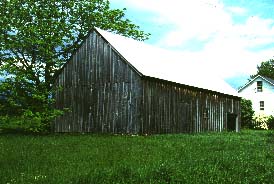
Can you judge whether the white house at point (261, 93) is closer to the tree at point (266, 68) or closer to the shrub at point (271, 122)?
the shrub at point (271, 122)

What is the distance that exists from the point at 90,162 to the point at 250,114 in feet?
155

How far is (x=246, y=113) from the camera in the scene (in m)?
56.2

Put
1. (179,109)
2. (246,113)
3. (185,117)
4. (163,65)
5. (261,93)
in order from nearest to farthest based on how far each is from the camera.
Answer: (179,109)
(185,117)
(163,65)
(246,113)
(261,93)

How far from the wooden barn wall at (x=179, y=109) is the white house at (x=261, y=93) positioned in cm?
3135

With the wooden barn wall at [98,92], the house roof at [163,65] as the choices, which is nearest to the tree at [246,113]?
the house roof at [163,65]

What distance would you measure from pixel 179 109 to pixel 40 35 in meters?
13.0

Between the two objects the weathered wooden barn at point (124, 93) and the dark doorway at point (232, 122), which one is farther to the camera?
the dark doorway at point (232, 122)

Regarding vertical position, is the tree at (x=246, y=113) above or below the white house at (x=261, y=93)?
below

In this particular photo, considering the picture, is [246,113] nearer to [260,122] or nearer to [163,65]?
[260,122]

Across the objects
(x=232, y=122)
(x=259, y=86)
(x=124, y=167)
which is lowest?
(x=124, y=167)

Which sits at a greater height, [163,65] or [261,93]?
[261,93]

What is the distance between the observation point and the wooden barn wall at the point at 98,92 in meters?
26.9

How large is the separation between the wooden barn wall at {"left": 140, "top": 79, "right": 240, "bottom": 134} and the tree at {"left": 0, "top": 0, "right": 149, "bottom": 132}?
7.10 meters

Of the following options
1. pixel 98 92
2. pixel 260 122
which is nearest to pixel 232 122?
pixel 260 122
